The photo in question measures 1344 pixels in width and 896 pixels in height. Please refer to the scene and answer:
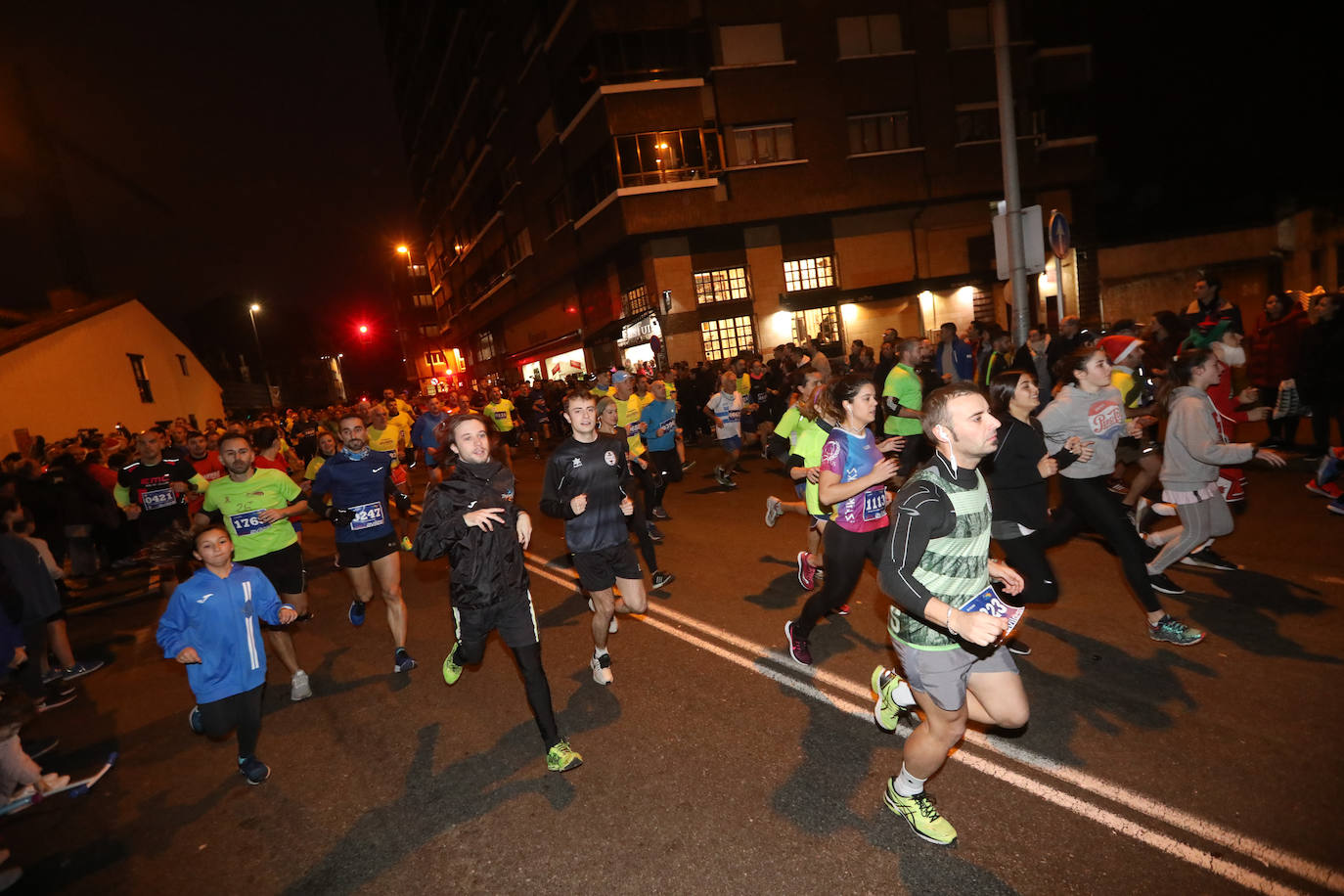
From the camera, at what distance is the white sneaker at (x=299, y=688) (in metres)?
5.30

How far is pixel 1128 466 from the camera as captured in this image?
30.0ft

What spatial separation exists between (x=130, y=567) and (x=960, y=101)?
29440 millimetres

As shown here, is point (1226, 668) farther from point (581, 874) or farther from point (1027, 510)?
point (581, 874)

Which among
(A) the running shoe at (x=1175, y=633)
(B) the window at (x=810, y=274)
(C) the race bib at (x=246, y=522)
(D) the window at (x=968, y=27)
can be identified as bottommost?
(A) the running shoe at (x=1175, y=633)

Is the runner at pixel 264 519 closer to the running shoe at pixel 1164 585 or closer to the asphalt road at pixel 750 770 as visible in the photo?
the asphalt road at pixel 750 770

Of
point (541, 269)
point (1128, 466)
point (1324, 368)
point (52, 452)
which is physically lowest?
point (1128, 466)

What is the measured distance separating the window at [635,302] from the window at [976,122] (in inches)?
537

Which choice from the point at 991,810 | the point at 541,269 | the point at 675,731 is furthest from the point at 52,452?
the point at 541,269

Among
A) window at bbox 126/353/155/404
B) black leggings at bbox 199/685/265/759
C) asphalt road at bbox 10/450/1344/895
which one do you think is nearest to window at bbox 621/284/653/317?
window at bbox 126/353/155/404

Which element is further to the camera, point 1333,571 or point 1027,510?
point 1333,571

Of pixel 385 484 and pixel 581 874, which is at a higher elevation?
pixel 385 484

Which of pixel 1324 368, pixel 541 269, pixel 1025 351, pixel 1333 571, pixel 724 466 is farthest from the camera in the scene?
pixel 541 269

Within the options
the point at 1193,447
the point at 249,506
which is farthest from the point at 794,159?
the point at 249,506

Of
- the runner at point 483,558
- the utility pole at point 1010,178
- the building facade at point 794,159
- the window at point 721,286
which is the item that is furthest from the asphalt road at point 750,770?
the window at point 721,286
